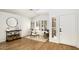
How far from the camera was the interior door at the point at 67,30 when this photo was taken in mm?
1701

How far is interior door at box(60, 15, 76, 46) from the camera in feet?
5.58

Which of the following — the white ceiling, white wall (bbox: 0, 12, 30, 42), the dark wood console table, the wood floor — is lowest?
the wood floor

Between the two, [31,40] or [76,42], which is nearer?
[76,42]

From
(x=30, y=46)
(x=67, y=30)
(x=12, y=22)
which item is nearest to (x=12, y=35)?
(x=12, y=22)

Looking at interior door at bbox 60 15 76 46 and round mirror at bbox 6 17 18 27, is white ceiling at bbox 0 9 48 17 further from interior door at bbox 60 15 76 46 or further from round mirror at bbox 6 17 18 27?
interior door at bbox 60 15 76 46

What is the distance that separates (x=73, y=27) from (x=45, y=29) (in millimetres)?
526

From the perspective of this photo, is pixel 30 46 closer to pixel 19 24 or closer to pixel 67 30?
pixel 19 24

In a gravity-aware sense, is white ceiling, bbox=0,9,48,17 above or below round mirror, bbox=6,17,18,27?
above

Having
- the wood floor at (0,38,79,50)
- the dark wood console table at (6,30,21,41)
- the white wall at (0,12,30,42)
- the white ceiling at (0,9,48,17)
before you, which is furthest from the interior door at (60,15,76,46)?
the dark wood console table at (6,30,21,41)

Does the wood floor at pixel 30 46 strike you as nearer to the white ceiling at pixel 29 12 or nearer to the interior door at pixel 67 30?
the interior door at pixel 67 30
